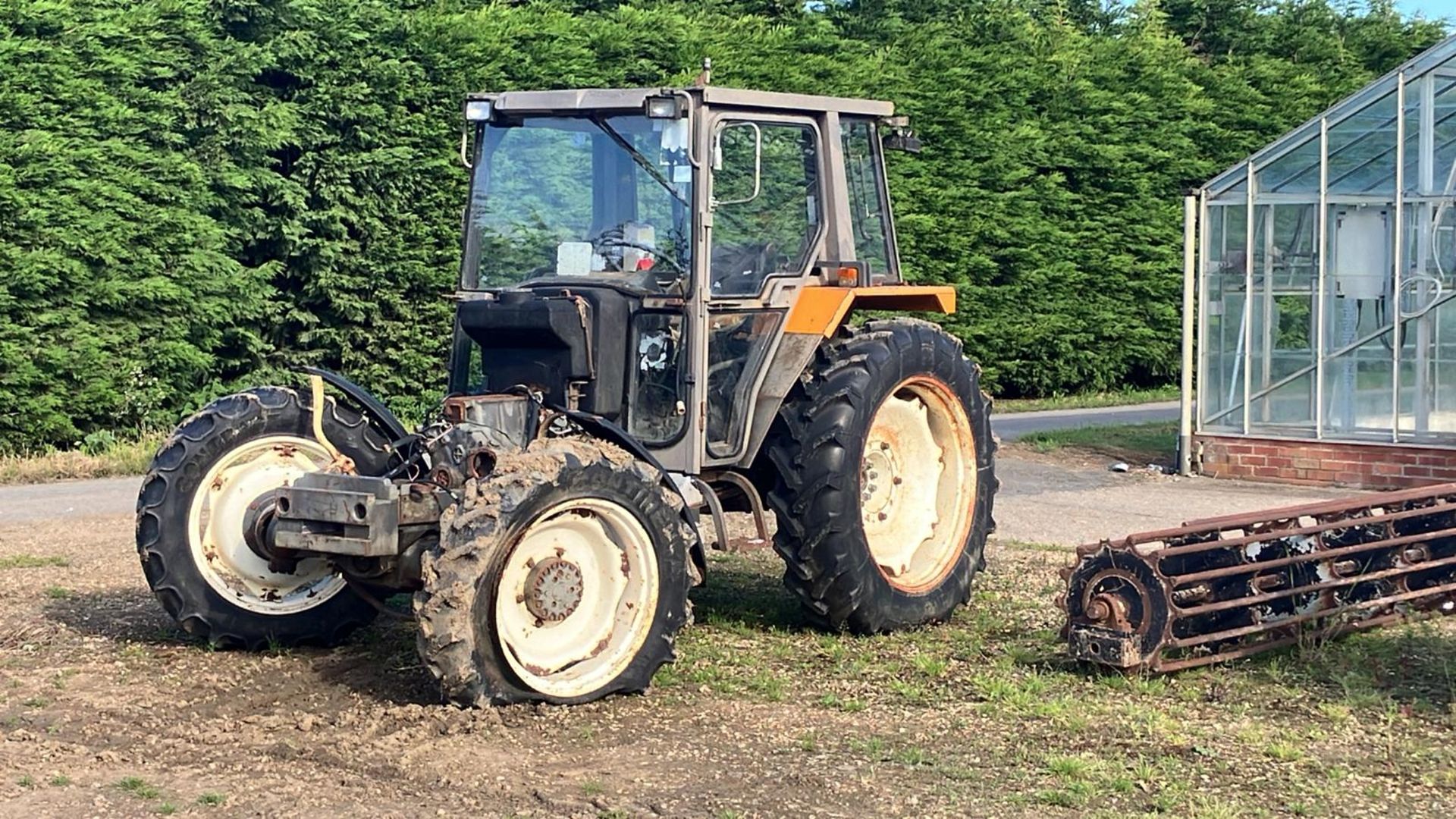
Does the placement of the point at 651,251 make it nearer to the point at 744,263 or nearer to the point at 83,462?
the point at 744,263

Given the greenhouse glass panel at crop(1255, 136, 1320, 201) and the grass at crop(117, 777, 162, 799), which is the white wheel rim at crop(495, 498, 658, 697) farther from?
the greenhouse glass panel at crop(1255, 136, 1320, 201)

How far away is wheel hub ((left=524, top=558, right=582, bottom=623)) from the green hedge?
28.2ft

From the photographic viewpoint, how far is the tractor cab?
7531 millimetres

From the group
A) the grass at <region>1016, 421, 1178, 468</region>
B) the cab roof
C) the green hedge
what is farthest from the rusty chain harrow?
the green hedge

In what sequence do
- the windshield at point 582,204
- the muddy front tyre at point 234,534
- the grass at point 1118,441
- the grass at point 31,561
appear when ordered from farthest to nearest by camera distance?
the grass at point 1118,441, the grass at point 31,561, the windshield at point 582,204, the muddy front tyre at point 234,534

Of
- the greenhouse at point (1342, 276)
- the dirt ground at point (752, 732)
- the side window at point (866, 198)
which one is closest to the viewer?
the dirt ground at point (752, 732)

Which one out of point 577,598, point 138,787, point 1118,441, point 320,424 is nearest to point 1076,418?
point 1118,441

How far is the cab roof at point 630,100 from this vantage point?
7.55 metres

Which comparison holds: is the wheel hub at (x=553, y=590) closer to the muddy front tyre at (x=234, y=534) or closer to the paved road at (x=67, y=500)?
the muddy front tyre at (x=234, y=534)

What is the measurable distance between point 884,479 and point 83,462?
25.9 ft

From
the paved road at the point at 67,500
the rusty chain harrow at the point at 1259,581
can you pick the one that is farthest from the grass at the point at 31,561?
the rusty chain harrow at the point at 1259,581

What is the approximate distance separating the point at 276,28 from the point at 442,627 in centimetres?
1032

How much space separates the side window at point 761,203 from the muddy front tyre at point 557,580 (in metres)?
1.32

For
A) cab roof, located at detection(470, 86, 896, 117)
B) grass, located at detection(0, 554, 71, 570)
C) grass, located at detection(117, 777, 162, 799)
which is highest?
cab roof, located at detection(470, 86, 896, 117)
